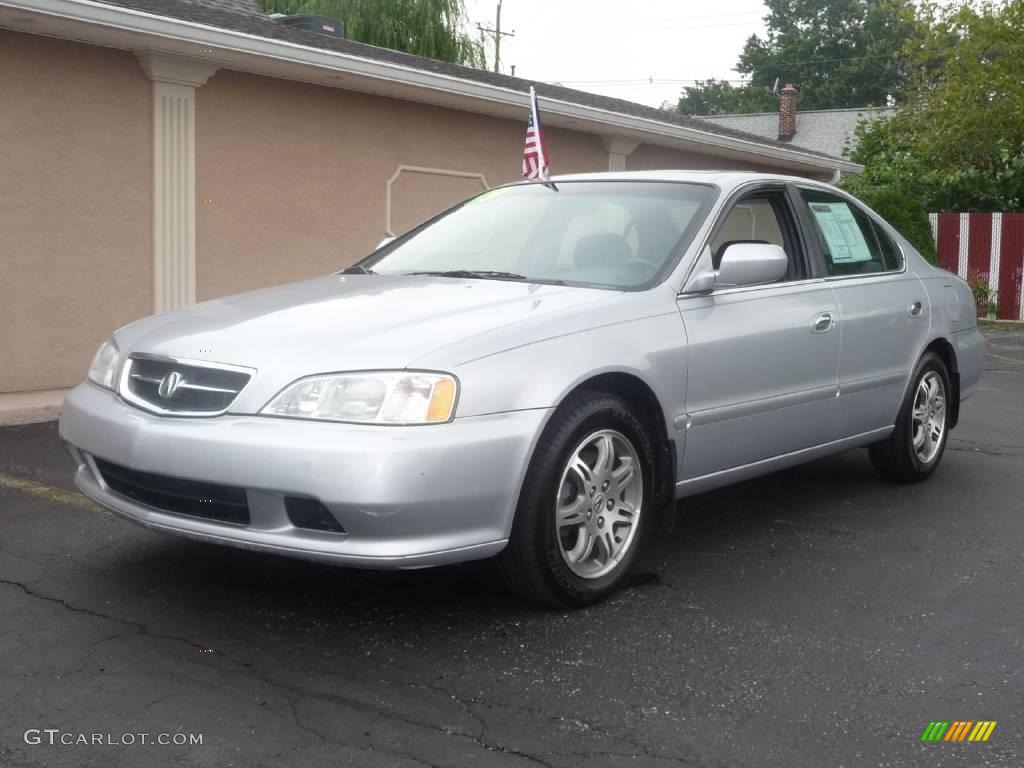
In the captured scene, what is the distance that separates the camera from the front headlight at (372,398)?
141 inches

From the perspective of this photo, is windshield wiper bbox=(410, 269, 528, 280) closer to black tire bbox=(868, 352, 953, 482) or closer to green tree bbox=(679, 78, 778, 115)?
black tire bbox=(868, 352, 953, 482)

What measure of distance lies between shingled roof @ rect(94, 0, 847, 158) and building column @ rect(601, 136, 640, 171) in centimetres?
38

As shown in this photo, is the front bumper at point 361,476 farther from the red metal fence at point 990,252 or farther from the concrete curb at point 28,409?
the red metal fence at point 990,252

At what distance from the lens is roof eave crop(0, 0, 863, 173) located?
28.2ft

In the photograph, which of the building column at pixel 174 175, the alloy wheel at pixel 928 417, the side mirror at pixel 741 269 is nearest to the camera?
the side mirror at pixel 741 269

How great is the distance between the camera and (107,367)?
4.30m

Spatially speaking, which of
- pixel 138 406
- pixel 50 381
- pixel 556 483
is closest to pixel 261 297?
pixel 138 406

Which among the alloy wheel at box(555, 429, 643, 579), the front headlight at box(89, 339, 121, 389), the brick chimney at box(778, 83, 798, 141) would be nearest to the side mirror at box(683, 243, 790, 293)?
the alloy wheel at box(555, 429, 643, 579)

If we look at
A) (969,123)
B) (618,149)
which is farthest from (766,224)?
(969,123)

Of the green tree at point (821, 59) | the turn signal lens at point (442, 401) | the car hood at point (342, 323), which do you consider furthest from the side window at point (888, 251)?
the green tree at point (821, 59)

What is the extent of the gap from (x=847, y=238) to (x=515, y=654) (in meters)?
3.18

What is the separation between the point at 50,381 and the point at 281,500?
6433 mm

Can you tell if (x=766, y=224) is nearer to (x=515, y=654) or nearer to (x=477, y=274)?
(x=477, y=274)

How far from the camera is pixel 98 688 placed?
3354mm
